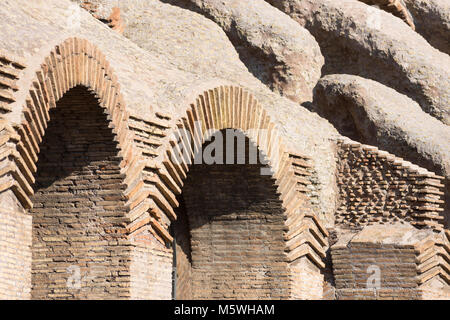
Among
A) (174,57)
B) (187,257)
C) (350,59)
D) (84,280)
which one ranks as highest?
(350,59)

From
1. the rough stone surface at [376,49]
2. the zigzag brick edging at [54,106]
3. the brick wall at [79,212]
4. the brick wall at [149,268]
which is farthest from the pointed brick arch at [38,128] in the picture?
the rough stone surface at [376,49]

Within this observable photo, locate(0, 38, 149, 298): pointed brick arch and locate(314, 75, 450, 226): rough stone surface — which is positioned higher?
locate(314, 75, 450, 226): rough stone surface

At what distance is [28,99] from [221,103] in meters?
2.99

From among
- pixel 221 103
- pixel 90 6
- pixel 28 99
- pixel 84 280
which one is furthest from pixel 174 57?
pixel 28 99

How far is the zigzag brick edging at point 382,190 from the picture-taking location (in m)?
10.9

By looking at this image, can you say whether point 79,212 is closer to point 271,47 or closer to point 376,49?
point 271,47

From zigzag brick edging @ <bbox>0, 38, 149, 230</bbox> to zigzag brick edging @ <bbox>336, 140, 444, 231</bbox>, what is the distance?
351 cm

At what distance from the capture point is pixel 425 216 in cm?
1084

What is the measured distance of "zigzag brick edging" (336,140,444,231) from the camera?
10.9 metres

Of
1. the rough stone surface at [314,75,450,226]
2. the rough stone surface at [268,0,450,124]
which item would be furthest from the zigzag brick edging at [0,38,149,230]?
the rough stone surface at [268,0,450,124]

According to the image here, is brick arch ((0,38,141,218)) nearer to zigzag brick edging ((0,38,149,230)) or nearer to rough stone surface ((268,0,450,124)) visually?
zigzag brick edging ((0,38,149,230))

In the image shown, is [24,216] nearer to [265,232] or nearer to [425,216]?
[265,232]

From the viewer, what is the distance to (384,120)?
12.1 meters

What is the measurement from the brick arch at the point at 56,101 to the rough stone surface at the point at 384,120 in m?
4.49
